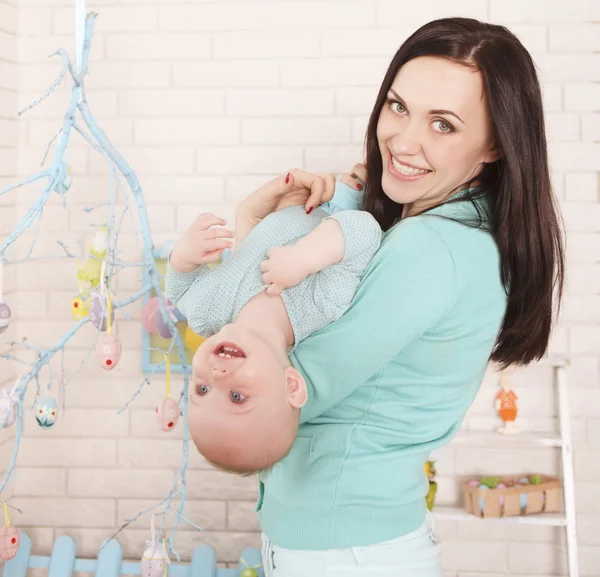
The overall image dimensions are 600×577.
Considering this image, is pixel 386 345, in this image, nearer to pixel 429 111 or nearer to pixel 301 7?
pixel 429 111

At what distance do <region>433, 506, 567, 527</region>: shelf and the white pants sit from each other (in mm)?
1275

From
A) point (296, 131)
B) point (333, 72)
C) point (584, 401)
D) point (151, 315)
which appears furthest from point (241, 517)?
point (333, 72)

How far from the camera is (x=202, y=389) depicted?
1.09 metres

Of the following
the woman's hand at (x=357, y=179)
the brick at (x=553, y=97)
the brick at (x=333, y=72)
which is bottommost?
the woman's hand at (x=357, y=179)

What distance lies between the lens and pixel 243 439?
1065 mm

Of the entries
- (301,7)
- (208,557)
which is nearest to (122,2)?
(301,7)

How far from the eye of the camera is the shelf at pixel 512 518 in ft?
8.05

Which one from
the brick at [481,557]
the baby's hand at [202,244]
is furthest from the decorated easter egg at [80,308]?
the brick at [481,557]

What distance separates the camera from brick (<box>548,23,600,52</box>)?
256 centimetres

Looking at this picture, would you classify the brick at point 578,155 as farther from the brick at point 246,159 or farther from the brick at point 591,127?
the brick at point 246,159

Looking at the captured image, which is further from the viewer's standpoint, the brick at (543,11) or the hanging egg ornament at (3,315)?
the brick at (543,11)

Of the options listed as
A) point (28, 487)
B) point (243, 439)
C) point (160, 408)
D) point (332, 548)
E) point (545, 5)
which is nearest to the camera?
point (243, 439)

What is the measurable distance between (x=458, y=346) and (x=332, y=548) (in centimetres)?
36

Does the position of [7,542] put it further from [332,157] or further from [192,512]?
[332,157]
